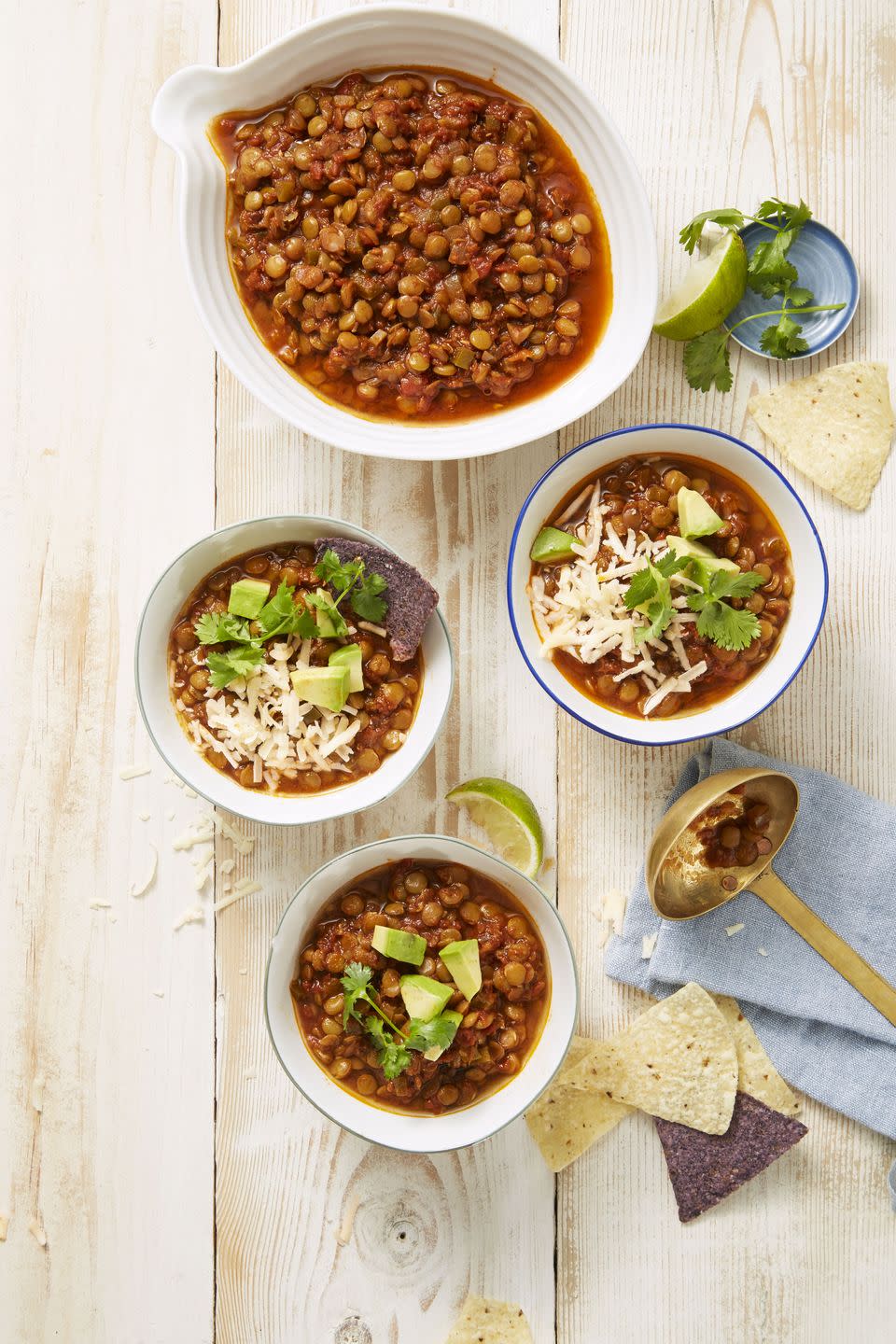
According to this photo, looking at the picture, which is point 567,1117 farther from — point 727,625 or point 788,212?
point 788,212

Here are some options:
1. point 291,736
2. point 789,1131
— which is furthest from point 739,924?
point 291,736

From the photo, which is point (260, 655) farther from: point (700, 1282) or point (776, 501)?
point (700, 1282)

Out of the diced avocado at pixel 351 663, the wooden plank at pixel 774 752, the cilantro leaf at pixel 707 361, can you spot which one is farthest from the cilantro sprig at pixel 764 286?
the diced avocado at pixel 351 663

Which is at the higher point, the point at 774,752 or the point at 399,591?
the point at 399,591

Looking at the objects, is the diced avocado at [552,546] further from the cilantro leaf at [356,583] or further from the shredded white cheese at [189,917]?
the shredded white cheese at [189,917]

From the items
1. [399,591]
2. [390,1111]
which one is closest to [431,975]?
[390,1111]

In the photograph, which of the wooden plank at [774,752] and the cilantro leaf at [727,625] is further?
the wooden plank at [774,752]
